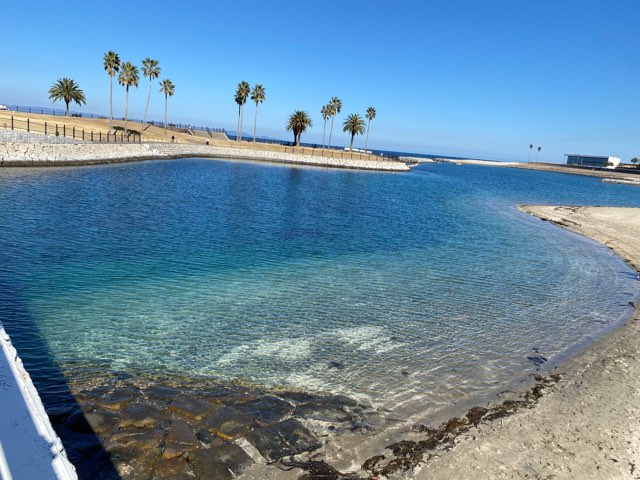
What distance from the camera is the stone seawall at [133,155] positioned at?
46.1 m

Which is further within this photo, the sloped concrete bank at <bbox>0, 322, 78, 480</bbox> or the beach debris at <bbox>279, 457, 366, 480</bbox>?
the beach debris at <bbox>279, 457, 366, 480</bbox>

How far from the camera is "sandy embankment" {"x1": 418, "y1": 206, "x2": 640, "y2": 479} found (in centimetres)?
773

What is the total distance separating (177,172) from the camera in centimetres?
5928

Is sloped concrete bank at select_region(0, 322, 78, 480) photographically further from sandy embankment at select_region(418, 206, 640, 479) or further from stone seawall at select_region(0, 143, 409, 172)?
stone seawall at select_region(0, 143, 409, 172)

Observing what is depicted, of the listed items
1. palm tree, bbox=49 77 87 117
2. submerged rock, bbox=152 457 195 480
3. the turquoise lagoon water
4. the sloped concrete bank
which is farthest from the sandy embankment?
palm tree, bbox=49 77 87 117

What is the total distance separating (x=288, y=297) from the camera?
1670 centimetres

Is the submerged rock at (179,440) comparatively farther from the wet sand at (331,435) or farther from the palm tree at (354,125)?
the palm tree at (354,125)

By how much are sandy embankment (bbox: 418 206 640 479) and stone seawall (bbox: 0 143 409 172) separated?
167 feet

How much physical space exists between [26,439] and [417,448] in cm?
651

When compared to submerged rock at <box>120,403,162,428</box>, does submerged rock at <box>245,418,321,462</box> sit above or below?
below

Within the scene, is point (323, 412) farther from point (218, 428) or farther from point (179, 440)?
point (179, 440)

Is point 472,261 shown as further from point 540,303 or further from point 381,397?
point 381,397

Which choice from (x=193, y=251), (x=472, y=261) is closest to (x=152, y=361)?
(x=193, y=251)

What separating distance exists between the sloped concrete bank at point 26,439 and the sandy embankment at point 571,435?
570 centimetres
